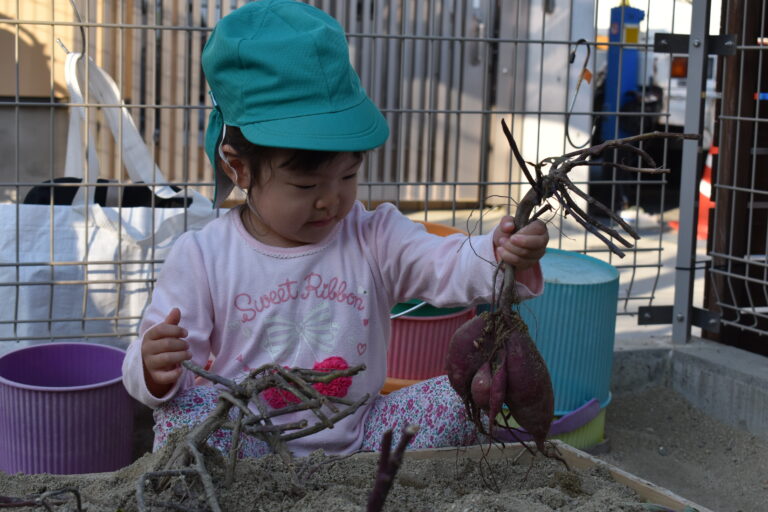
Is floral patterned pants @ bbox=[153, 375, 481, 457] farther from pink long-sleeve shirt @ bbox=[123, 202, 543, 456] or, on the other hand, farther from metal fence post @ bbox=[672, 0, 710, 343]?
metal fence post @ bbox=[672, 0, 710, 343]

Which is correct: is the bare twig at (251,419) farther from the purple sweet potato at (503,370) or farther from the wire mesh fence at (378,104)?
the wire mesh fence at (378,104)

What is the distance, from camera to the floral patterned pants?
5.80 ft

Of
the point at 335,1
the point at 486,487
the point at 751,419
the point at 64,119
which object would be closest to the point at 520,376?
the point at 486,487

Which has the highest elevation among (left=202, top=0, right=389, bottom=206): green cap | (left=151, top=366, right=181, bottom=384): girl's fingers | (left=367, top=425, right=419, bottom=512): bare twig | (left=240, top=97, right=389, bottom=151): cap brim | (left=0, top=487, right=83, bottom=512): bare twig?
(left=202, top=0, right=389, bottom=206): green cap

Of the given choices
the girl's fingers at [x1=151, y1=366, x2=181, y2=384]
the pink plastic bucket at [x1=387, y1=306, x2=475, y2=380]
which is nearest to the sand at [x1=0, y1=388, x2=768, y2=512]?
the girl's fingers at [x1=151, y1=366, x2=181, y2=384]

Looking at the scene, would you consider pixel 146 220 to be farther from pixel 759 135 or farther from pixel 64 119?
pixel 64 119

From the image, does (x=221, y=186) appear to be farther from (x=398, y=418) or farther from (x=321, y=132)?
(x=398, y=418)

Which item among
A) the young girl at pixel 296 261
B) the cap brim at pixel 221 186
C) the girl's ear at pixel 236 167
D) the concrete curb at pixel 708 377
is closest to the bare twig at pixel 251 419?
the young girl at pixel 296 261

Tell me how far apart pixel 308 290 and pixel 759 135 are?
1.77 meters

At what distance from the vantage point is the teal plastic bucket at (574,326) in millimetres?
2412

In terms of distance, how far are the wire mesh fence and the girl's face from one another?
0.65 meters

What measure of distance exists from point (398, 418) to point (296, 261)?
0.40 metres

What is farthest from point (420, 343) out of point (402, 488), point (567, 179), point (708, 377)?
point (567, 179)

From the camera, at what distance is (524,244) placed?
140cm
